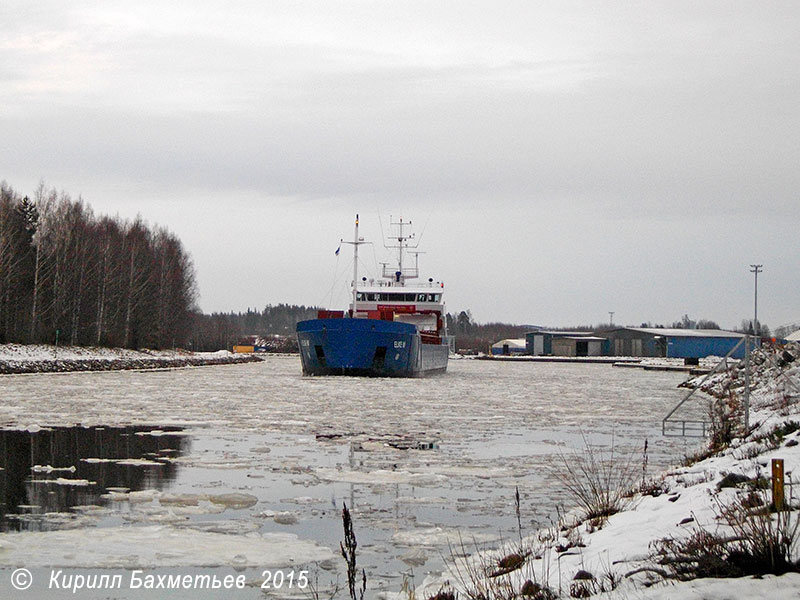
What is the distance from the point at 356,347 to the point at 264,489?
25.9 meters

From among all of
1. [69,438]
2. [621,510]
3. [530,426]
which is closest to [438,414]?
[530,426]

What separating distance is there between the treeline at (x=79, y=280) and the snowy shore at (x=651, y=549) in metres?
40.8

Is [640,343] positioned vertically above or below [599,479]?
above

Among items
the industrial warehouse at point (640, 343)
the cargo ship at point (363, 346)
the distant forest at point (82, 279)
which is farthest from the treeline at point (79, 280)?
the industrial warehouse at point (640, 343)

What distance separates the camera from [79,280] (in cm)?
5250

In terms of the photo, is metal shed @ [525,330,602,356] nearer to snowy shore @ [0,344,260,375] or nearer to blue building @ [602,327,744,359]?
blue building @ [602,327,744,359]

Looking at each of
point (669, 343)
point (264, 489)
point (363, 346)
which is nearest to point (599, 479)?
point (264, 489)

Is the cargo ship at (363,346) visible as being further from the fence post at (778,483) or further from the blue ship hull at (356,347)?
the fence post at (778,483)

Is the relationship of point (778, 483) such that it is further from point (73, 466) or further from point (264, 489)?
point (73, 466)

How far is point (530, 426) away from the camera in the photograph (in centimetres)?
1463

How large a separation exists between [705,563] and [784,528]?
40cm

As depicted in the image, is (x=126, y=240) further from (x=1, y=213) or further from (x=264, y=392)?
(x=264, y=392)

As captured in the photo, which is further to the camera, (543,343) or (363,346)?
(543,343)

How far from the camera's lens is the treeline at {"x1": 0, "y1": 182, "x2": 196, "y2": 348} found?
46594 millimetres
